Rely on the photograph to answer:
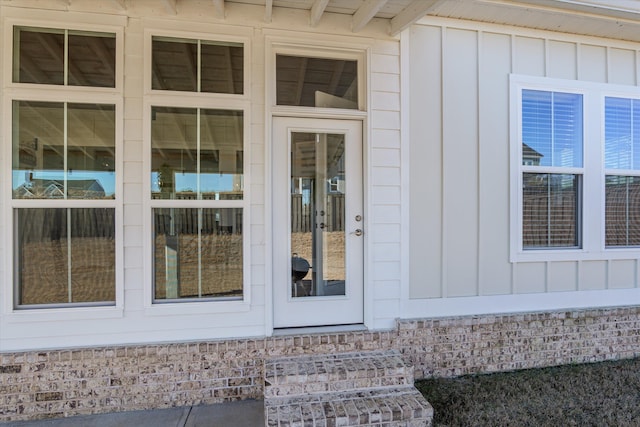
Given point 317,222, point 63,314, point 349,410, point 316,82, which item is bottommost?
point 349,410

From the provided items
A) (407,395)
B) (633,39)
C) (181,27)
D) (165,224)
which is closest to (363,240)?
(407,395)

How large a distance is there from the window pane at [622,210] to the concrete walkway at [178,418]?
3668mm

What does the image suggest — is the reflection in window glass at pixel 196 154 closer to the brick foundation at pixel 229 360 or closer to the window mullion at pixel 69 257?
the window mullion at pixel 69 257

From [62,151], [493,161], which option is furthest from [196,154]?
[493,161]

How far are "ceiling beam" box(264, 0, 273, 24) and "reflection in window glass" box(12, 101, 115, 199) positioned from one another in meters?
1.33

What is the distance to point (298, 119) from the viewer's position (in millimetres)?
2744

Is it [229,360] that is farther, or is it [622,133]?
[622,133]

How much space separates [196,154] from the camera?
259cm

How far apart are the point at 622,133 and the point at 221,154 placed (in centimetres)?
390

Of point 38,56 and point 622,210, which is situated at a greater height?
point 38,56

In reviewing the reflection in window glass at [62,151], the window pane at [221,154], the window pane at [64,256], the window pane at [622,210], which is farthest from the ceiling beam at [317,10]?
the window pane at [622,210]

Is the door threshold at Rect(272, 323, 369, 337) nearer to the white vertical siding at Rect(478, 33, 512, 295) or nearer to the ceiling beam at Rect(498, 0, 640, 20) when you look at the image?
the white vertical siding at Rect(478, 33, 512, 295)

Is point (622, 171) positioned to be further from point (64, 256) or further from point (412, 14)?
point (64, 256)

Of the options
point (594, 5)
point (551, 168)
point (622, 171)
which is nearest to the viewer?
point (594, 5)
